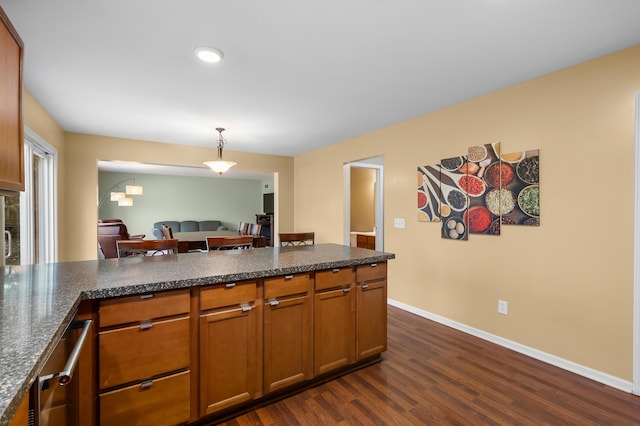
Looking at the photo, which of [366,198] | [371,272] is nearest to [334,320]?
[371,272]

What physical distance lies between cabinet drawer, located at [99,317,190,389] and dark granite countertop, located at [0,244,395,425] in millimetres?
206

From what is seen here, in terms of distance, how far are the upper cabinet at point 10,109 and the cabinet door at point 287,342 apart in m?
1.43

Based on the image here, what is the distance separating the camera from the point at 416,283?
11.9ft

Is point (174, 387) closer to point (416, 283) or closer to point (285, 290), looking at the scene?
point (285, 290)

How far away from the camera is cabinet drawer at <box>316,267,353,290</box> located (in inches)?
83.2

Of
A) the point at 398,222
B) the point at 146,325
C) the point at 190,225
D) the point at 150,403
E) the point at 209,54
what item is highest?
the point at 209,54

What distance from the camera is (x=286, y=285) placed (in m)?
1.96

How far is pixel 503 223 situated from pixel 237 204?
840 centimetres

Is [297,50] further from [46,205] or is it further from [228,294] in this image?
[46,205]

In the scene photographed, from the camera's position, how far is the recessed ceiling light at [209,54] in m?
2.09

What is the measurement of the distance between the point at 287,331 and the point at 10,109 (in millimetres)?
1840

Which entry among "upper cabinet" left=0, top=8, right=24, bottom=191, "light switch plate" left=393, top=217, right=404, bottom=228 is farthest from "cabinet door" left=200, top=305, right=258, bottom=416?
"light switch plate" left=393, top=217, right=404, bottom=228

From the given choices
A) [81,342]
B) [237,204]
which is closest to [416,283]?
[81,342]

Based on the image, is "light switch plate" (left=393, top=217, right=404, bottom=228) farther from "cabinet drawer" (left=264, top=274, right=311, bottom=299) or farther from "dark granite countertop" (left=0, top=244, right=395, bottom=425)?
"cabinet drawer" (left=264, top=274, right=311, bottom=299)
